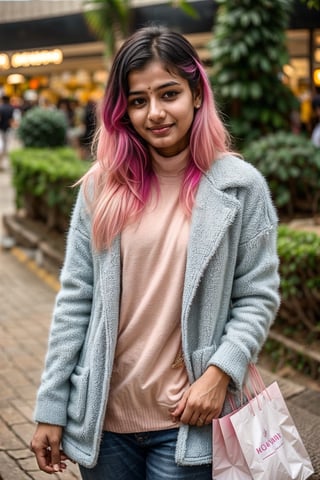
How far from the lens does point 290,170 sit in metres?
8.09

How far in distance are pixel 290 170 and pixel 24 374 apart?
397cm

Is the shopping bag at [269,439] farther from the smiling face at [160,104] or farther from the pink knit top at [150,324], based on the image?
the smiling face at [160,104]

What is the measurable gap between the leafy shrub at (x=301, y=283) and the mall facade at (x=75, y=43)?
394 centimetres

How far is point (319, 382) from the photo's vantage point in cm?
488

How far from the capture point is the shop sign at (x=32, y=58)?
71.4 ft

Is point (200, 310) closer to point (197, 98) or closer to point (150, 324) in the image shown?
point (150, 324)

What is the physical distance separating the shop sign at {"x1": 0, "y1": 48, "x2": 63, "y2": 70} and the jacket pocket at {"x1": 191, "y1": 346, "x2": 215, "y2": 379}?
2041 cm

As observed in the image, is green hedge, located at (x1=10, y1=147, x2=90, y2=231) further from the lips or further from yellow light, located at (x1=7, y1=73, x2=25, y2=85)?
yellow light, located at (x1=7, y1=73, x2=25, y2=85)

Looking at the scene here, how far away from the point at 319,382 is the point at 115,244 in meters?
3.13

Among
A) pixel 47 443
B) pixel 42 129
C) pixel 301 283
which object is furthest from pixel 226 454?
pixel 42 129

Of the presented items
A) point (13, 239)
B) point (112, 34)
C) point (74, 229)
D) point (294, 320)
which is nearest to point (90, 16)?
point (112, 34)

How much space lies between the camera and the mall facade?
15.4 metres

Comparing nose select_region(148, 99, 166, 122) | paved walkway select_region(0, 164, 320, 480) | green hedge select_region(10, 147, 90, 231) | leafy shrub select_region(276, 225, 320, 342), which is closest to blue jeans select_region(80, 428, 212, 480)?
nose select_region(148, 99, 166, 122)

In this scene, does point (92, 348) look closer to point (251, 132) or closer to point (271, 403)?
point (271, 403)
